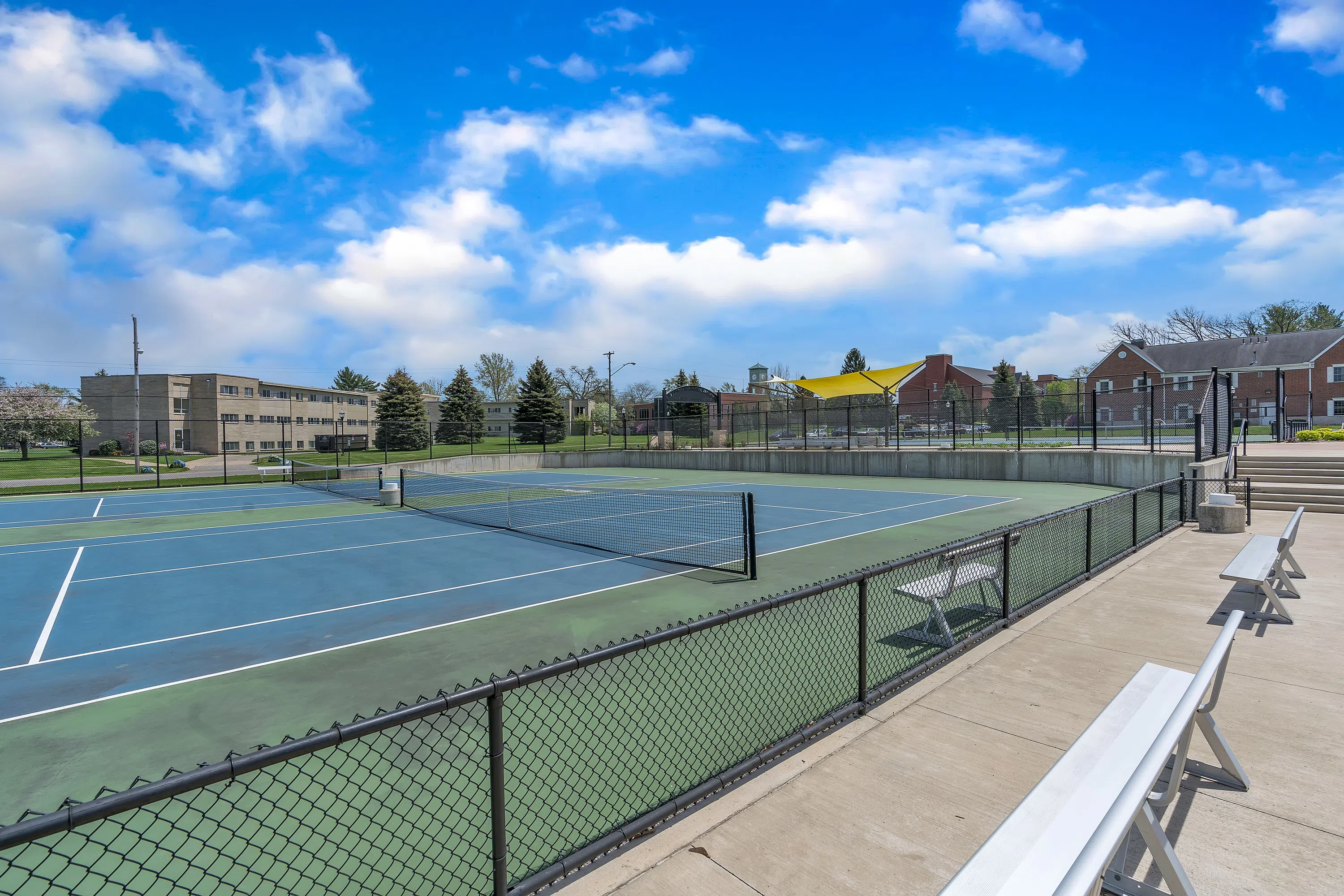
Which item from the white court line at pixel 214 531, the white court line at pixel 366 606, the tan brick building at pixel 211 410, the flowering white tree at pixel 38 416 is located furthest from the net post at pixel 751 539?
the tan brick building at pixel 211 410

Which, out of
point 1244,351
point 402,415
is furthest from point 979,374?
point 402,415

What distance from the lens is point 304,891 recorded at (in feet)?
11.3

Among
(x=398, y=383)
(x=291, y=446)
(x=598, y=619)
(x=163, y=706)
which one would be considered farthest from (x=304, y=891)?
(x=291, y=446)

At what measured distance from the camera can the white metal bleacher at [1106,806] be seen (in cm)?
204

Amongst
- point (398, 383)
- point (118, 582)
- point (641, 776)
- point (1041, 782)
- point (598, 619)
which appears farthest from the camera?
point (398, 383)

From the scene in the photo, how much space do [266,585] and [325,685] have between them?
536 cm

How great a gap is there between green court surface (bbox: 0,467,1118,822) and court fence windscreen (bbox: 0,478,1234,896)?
1.31 feet

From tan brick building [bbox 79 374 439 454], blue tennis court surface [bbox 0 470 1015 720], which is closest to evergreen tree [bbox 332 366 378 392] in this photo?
tan brick building [bbox 79 374 439 454]

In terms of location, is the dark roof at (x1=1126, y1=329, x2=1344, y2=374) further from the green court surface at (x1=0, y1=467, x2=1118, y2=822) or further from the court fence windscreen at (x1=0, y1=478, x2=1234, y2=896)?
the court fence windscreen at (x1=0, y1=478, x2=1234, y2=896)

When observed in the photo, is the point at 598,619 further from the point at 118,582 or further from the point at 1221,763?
the point at 118,582

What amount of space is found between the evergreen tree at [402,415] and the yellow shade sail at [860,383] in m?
33.2

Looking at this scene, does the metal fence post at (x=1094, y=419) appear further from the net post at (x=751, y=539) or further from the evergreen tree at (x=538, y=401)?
the evergreen tree at (x=538, y=401)

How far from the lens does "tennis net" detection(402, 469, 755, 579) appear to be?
12.1 metres

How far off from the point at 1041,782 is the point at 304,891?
12.0 ft
